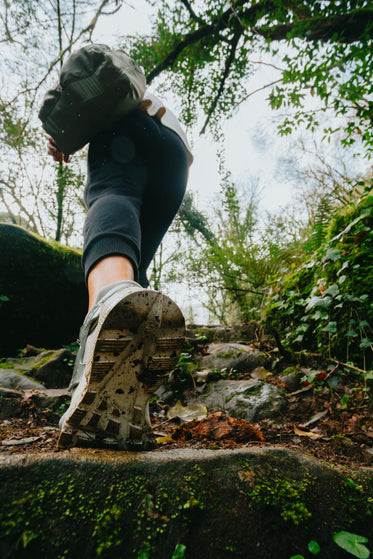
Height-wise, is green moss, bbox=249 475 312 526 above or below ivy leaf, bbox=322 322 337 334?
below

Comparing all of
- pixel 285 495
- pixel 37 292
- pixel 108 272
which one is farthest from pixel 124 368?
pixel 37 292

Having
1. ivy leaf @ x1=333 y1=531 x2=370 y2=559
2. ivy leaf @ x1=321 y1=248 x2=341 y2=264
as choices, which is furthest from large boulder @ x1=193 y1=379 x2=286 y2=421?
ivy leaf @ x1=333 y1=531 x2=370 y2=559

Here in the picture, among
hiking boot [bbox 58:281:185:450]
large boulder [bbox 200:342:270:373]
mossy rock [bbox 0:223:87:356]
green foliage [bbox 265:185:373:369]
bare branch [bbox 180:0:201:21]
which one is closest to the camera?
hiking boot [bbox 58:281:185:450]

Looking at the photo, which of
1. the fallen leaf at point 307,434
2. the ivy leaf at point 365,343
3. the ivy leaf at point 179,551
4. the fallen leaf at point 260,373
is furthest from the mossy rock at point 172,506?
the fallen leaf at point 260,373

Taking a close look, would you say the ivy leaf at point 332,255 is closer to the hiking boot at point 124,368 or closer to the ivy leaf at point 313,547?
the hiking boot at point 124,368

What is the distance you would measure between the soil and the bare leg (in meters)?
0.50

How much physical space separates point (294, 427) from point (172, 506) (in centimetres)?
98

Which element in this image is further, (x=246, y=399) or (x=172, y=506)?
(x=246, y=399)

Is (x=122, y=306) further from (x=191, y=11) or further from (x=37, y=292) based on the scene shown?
(x=191, y=11)

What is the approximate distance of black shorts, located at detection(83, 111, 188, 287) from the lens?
107 cm

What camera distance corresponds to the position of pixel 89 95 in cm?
119

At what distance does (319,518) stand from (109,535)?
1.45 ft

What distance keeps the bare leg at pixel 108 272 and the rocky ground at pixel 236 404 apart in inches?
20.9

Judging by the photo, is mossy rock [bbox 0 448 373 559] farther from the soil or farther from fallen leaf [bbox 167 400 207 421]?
fallen leaf [bbox 167 400 207 421]
